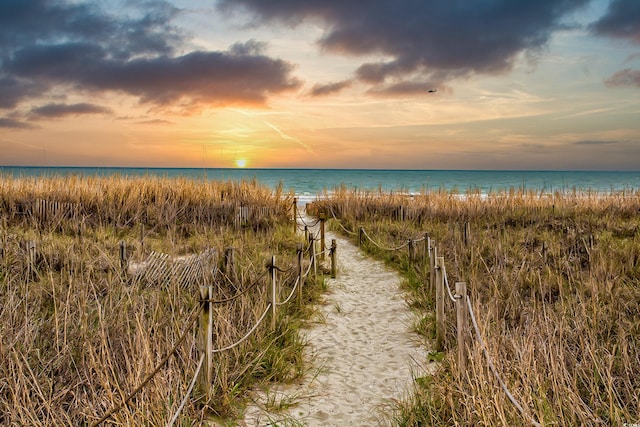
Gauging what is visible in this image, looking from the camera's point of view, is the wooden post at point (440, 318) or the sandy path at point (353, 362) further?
the wooden post at point (440, 318)

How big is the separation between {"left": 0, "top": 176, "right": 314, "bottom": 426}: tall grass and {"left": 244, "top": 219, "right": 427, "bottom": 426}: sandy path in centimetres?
27

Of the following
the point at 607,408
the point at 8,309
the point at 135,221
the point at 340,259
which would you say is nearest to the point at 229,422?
the point at 8,309

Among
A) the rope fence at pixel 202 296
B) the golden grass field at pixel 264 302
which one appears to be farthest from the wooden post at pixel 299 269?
the golden grass field at pixel 264 302

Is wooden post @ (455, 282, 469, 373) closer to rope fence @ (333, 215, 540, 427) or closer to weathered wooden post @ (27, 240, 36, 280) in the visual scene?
rope fence @ (333, 215, 540, 427)

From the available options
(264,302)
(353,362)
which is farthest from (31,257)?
(353,362)

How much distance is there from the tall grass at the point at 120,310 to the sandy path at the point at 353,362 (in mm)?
272

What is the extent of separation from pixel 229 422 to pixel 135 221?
9.95 meters

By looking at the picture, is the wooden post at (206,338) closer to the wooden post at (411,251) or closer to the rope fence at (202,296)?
the rope fence at (202,296)

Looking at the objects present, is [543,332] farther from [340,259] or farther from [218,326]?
[340,259]

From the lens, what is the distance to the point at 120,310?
13.5ft

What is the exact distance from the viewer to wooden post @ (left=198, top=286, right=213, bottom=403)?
3.31m

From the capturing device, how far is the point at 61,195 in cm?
1332

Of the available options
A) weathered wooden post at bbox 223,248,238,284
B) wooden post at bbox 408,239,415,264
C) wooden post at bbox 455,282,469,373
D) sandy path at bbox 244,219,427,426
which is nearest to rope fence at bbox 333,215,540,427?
wooden post at bbox 455,282,469,373

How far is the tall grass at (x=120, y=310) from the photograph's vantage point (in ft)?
10.3
